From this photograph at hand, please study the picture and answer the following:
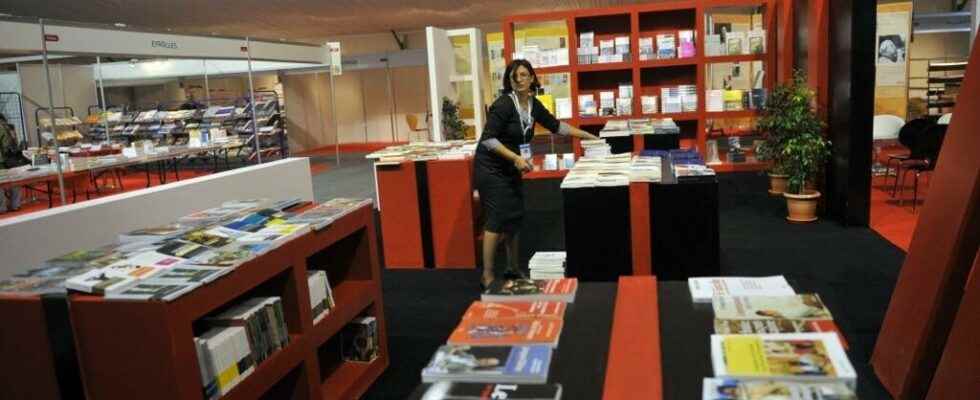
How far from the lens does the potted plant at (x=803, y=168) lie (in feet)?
21.6

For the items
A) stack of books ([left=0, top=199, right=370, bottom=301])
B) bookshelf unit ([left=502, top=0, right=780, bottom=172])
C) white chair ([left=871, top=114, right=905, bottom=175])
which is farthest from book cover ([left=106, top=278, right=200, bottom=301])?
white chair ([left=871, top=114, right=905, bottom=175])

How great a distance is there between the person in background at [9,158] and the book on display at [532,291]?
7225 mm

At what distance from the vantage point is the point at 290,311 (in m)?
2.94

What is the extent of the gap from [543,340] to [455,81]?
6.60m

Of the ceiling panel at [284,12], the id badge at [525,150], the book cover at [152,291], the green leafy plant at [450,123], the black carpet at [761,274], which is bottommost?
the black carpet at [761,274]

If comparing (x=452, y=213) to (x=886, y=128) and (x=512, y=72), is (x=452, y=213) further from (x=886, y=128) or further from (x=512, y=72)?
(x=886, y=128)

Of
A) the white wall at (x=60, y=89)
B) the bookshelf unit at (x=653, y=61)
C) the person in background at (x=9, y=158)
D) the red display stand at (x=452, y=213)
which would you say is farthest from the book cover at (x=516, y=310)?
the white wall at (x=60, y=89)

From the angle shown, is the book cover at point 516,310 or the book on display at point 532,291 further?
the book on display at point 532,291

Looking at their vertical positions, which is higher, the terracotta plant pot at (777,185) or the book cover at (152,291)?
the book cover at (152,291)

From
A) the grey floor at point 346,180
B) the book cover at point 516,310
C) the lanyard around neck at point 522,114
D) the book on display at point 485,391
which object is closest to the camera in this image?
the book on display at point 485,391

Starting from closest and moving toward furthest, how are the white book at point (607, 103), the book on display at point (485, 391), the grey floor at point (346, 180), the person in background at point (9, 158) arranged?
the book on display at point (485, 391) < the person in background at point (9, 158) < the white book at point (607, 103) < the grey floor at point (346, 180)

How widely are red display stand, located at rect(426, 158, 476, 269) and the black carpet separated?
0.62ft

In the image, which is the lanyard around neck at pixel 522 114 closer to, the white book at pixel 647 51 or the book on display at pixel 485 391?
the book on display at pixel 485 391

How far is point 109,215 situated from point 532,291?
7.05 ft
